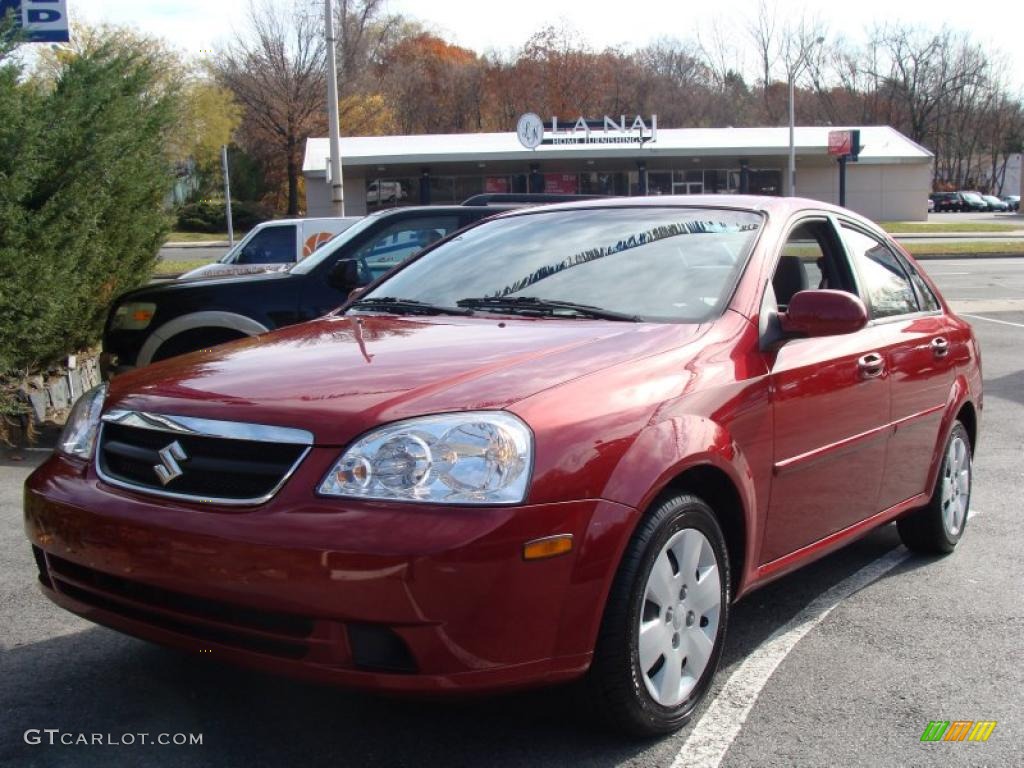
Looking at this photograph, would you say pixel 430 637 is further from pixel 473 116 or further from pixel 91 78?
pixel 473 116

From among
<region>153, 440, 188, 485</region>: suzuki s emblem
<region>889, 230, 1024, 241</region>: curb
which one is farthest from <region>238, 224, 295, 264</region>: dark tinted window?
<region>889, 230, 1024, 241</region>: curb

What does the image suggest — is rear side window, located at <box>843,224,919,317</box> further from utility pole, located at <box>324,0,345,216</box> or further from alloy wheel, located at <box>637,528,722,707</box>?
utility pole, located at <box>324,0,345,216</box>

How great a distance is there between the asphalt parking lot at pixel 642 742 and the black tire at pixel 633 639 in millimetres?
89

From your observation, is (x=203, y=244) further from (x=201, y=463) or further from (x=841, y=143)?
(x=201, y=463)

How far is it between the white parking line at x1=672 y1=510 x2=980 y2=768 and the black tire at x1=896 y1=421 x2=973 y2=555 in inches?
11.3

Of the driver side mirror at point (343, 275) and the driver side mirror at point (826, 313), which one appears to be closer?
the driver side mirror at point (826, 313)

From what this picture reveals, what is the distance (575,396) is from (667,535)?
0.49m

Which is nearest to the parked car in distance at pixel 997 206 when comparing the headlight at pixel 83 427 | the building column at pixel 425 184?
the building column at pixel 425 184

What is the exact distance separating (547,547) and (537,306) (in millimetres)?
1384

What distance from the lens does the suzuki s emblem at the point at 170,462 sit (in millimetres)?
2930

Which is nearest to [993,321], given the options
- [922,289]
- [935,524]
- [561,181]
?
[922,289]

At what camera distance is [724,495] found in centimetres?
347

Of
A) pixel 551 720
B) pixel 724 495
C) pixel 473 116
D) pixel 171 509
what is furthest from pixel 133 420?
pixel 473 116

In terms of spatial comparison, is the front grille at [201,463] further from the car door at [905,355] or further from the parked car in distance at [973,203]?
the parked car in distance at [973,203]
